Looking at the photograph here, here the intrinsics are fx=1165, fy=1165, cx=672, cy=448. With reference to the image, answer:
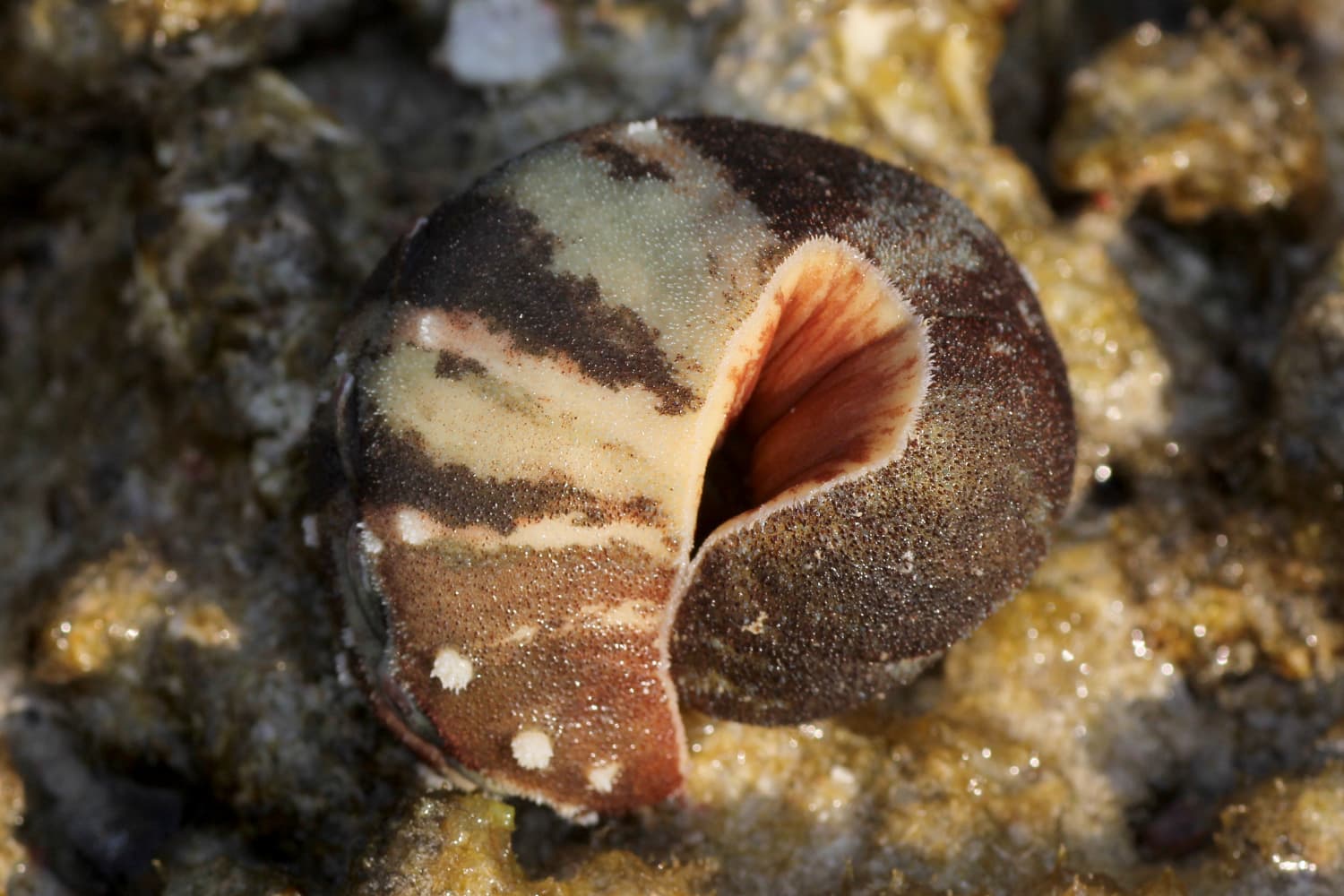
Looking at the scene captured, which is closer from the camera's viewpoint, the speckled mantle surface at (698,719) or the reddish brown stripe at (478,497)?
the reddish brown stripe at (478,497)

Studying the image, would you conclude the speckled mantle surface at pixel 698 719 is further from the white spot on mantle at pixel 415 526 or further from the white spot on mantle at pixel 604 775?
the white spot on mantle at pixel 415 526

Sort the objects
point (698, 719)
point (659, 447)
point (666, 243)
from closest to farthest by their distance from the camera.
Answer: point (659, 447)
point (666, 243)
point (698, 719)

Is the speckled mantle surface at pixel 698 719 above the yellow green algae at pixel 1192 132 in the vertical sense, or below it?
below

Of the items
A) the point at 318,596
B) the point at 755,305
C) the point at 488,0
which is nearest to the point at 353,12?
the point at 488,0

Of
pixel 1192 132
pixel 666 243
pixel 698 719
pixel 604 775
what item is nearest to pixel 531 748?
pixel 604 775

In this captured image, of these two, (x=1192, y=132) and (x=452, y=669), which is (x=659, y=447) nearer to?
(x=452, y=669)

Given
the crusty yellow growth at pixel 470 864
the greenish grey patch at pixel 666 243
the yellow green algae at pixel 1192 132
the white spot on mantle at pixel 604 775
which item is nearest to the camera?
the greenish grey patch at pixel 666 243

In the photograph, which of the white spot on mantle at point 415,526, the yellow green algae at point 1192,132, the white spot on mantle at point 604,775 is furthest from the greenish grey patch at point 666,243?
the yellow green algae at point 1192,132
